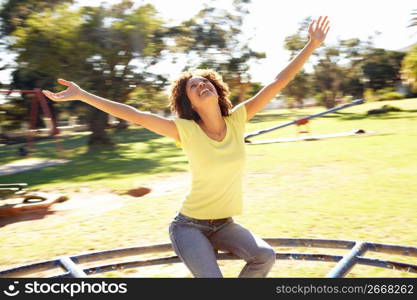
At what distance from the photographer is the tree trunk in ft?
73.2

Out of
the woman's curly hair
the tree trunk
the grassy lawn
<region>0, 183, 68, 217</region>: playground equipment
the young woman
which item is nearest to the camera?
the young woman

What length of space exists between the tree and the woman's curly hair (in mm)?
17508

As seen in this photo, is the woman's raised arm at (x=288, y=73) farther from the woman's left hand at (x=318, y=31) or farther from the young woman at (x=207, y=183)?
the young woman at (x=207, y=183)

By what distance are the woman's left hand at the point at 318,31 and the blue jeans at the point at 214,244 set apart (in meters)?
1.51

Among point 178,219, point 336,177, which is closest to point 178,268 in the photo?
point 178,219

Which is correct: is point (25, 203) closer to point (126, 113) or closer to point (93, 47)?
point (126, 113)

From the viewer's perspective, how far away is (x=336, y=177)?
940 centimetres

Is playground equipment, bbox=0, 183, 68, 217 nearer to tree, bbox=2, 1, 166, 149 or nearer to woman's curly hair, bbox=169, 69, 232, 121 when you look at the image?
woman's curly hair, bbox=169, 69, 232, 121

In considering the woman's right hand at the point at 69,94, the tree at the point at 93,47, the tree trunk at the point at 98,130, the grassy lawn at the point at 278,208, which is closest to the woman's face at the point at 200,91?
the woman's right hand at the point at 69,94

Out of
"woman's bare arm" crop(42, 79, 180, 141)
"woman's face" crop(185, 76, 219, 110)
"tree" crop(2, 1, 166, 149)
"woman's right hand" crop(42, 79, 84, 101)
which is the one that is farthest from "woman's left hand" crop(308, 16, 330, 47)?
"tree" crop(2, 1, 166, 149)

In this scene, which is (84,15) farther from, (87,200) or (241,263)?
(241,263)

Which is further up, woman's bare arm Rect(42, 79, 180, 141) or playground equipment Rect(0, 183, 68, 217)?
woman's bare arm Rect(42, 79, 180, 141)

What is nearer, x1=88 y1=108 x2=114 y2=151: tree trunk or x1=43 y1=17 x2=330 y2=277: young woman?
x1=43 y1=17 x2=330 y2=277: young woman

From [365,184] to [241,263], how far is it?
4.73 meters
